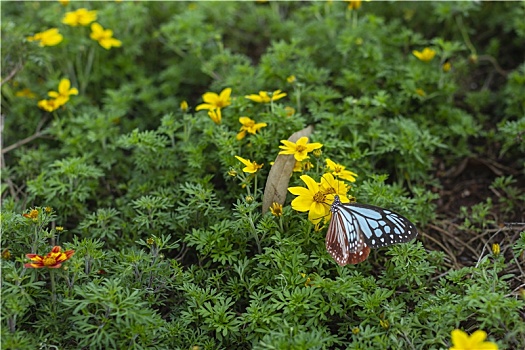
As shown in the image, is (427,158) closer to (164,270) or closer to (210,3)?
(164,270)

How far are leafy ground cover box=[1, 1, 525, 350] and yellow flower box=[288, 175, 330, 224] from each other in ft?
0.25

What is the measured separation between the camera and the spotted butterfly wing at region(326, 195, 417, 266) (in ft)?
7.39

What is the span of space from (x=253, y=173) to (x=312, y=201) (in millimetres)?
365

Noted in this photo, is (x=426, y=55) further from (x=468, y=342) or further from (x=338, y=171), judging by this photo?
(x=468, y=342)

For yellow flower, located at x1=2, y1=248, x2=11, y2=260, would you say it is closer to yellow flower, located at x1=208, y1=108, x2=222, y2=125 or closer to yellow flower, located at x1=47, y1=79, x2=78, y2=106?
yellow flower, located at x1=208, y1=108, x2=222, y2=125

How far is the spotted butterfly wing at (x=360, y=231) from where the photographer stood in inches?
88.7

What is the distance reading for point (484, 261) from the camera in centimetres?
240

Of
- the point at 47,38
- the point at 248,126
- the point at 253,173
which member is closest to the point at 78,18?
the point at 47,38

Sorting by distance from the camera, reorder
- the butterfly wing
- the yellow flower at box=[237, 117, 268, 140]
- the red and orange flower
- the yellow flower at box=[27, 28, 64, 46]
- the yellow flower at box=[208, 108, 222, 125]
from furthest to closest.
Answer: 1. the yellow flower at box=[27, 28, 64, 46]
2. the yellow flower at box=[208, 108, 222, 125]
3. the yellow flower at box=[237, 117, 268, 140]
4. the butterfly wing
5. the red and orange flower

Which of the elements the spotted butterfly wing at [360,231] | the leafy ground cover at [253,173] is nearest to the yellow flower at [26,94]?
the leafy ground cover at [253,173]

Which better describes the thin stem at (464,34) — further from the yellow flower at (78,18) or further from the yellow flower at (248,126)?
the yellow flower at (78,18)

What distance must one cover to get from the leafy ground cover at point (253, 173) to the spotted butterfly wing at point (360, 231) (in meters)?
0.13

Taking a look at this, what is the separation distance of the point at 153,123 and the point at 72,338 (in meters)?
1.78

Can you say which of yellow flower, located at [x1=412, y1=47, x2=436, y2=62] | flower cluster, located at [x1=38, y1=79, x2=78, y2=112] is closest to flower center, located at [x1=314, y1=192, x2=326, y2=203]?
yellow flower, located at [x1=412, y1=47, x2=436, y2=62]
